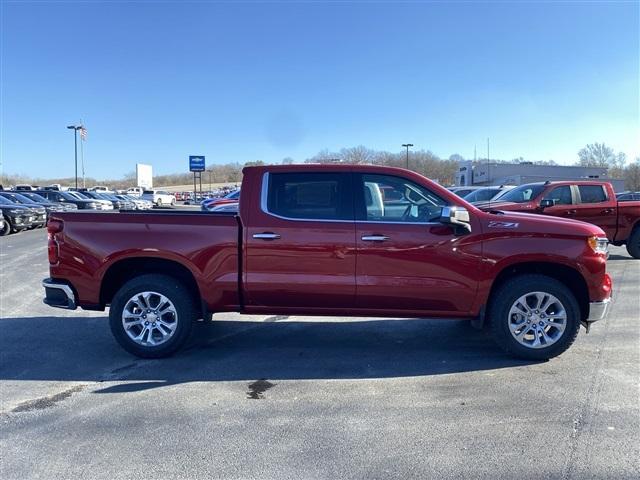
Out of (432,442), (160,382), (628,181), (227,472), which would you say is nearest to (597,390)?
(432,442)

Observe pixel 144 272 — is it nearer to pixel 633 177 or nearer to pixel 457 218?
pixel 457 218

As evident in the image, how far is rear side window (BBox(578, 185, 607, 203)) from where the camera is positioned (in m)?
11.9

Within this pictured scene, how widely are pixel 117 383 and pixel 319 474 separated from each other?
2.37 meters

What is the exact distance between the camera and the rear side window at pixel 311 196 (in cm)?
511

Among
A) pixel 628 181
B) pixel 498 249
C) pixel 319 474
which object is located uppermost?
pixel 628 181

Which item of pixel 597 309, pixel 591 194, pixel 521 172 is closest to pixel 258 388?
pixel 597 309

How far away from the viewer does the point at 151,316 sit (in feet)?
17.1

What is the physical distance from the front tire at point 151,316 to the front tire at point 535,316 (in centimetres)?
311

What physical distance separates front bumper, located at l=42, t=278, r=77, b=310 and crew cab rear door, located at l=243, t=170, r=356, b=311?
71.6 inches

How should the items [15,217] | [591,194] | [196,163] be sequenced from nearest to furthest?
[591,194] < [15,217] < [196,163]

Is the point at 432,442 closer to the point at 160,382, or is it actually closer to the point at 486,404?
the point at 486,404

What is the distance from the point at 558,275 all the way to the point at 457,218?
1.37 meters

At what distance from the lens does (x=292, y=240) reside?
5016 millimetres

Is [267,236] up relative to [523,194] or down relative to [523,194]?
down
